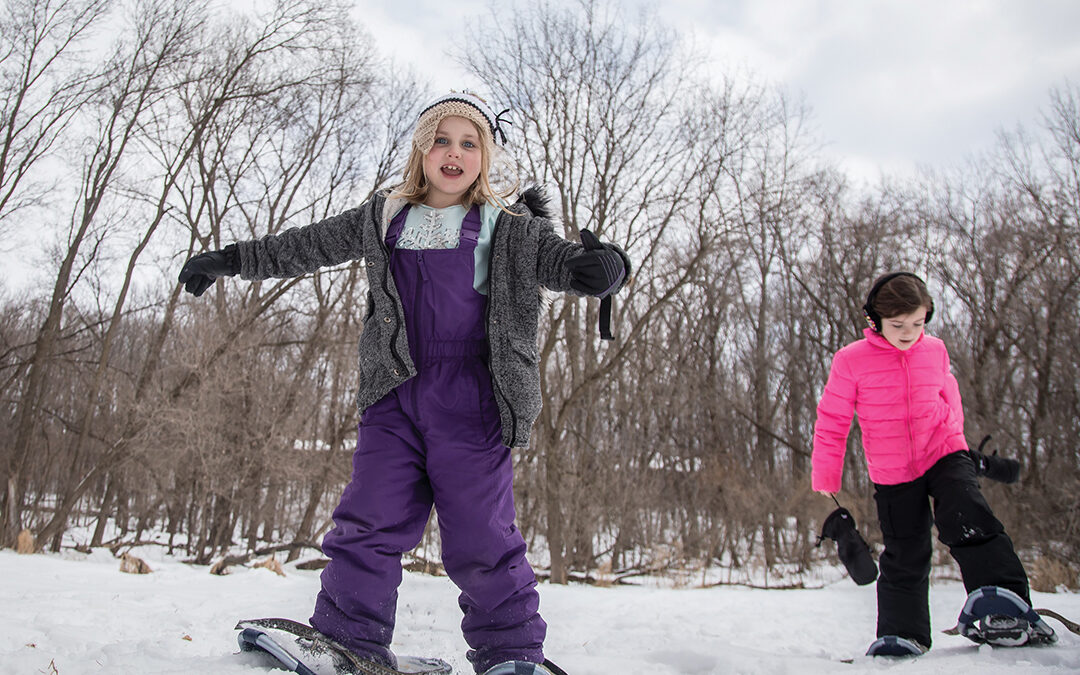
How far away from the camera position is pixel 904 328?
277cm

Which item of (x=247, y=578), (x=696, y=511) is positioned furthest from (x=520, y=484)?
(x=247, y=578)

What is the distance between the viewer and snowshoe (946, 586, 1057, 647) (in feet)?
7.37

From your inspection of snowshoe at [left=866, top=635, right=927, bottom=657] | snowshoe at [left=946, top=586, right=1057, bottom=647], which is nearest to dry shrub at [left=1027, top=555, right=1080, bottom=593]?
snowshoe at [left=866, top=635, right=927, bottom=657]

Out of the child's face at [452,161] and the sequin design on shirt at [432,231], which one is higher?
the child's face at [452,161]

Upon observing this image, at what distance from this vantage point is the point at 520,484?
1113 centimetres

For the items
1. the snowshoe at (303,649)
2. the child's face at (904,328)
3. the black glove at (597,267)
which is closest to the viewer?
the snowshoe at (303,649)

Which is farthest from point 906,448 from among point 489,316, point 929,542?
point 489,316

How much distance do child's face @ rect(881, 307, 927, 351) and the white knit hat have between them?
6.16 feet

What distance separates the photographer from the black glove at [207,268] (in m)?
1.97

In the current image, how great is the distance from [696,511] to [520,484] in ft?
11.7

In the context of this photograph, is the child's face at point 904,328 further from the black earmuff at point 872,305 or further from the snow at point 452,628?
the snow at point 452,628

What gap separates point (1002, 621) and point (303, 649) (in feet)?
7.63

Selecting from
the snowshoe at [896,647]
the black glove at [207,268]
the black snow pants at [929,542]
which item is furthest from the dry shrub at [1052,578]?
the black glove at [207,268]

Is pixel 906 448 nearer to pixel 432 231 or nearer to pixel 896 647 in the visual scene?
pixel 896 647
